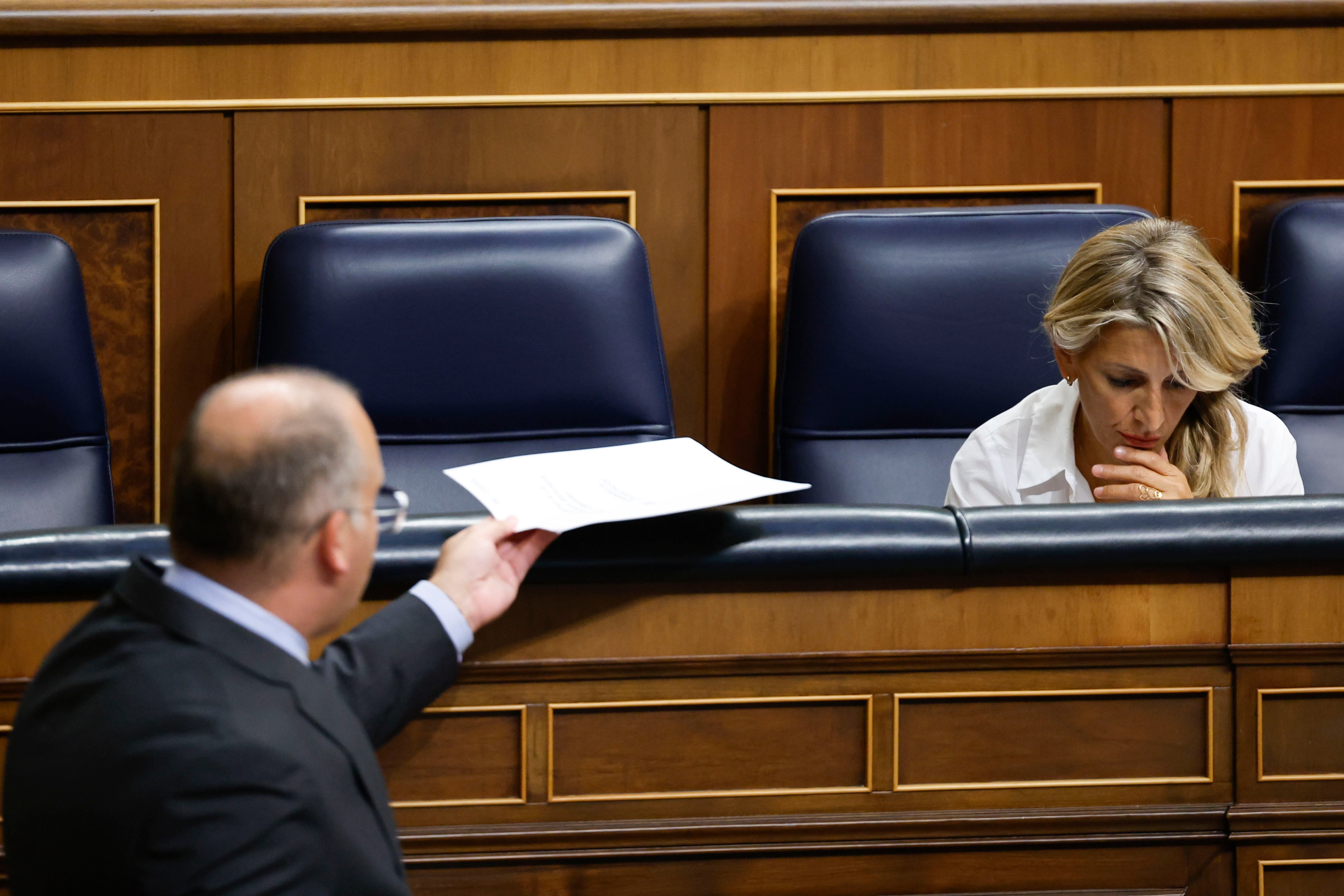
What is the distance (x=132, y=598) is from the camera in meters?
0.49

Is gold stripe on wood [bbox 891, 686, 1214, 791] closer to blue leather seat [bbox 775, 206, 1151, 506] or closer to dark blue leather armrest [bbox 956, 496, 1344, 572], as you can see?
dark blue leather armrest [bbox 956, 496, 1344, 572]

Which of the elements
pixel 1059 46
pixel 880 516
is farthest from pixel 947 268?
pixel 880 516

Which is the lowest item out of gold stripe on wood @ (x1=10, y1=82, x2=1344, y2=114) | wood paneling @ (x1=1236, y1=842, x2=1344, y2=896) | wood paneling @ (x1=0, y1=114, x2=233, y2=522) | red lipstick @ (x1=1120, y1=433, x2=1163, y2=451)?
wood paneling @ (x1=1236, y1=842, x2=1344, y2=896)

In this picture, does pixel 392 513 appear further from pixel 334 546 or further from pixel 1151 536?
pixel 1151 536

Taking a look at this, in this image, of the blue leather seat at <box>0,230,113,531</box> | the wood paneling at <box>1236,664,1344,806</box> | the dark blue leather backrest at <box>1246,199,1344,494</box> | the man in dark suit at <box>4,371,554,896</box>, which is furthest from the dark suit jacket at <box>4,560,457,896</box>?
the dark blue leather backrest at <box>1246,199,1344,494</box>

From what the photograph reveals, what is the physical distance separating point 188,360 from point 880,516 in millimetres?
1087

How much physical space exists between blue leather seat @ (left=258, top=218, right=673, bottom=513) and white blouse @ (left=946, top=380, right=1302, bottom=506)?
0.34 meters

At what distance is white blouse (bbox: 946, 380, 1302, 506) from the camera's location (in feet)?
3.84

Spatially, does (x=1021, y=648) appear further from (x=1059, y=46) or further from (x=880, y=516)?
(x=1059, y=46)

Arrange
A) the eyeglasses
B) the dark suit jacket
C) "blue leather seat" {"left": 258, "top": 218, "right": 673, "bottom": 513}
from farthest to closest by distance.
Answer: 1. "blue leather seat" {"left": 258, "top": 218, "right": 673, "bottom": 513}
2. the eyeglasses
3. the dark suit jacket

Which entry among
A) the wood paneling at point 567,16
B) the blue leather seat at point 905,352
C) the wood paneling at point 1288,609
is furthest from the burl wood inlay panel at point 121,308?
the wood paneling at point 1288,609

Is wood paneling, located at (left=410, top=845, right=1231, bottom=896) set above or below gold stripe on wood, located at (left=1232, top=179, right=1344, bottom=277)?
below

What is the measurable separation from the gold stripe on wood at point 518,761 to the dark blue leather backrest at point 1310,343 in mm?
1026

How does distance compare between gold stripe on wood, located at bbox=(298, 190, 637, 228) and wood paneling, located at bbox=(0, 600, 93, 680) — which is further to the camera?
gold stripe on wood, located at bbox=(298, 190, 637, 228)
